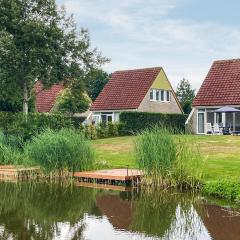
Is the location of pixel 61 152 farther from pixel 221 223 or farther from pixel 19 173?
pixel 221 223

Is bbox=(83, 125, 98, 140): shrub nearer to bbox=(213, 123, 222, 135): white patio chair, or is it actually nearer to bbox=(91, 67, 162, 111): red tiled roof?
bbox=(91, 67, 162, 111): red tiled roof

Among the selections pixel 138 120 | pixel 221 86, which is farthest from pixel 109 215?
pixel 221 86

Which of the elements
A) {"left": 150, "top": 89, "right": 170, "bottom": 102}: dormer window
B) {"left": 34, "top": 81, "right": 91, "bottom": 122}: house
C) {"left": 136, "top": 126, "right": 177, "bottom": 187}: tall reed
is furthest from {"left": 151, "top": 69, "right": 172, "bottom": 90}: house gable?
{"left": 136, "top": 126, "right": 177, "bottom": 187}: tall reed

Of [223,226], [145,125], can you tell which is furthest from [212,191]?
[145,125]

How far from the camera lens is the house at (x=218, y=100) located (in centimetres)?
4016

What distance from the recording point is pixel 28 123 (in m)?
27.0

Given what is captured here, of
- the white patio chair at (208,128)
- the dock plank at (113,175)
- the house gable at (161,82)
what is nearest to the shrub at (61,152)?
Answer: the dock plank at (113,175)

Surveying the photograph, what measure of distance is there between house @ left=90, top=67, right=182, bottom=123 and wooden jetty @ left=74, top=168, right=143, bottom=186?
2614cm

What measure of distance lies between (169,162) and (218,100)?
25.4 m

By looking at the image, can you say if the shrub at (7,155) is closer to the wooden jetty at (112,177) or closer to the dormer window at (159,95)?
the wooden jetty at (112,177)

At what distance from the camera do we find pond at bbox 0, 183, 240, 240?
11.0 metres

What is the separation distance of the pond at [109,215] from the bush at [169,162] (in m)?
0.70

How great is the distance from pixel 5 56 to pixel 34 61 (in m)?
1.94

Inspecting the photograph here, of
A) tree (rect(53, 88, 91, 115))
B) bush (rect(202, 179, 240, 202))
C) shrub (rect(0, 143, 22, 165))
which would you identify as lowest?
bush (rect(202, 179, 240, 202))
